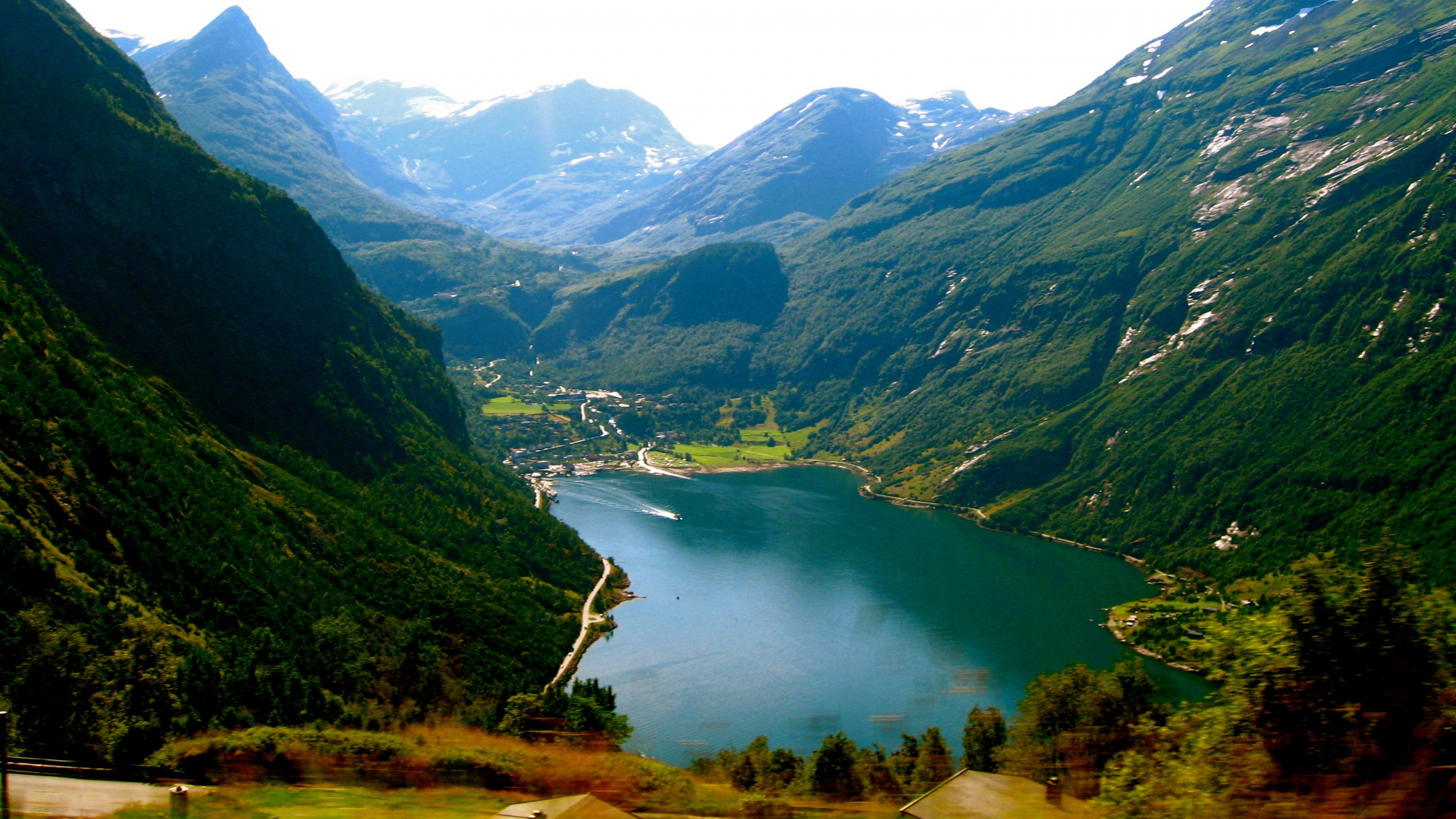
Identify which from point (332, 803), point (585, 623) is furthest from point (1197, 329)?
point (332, 803)

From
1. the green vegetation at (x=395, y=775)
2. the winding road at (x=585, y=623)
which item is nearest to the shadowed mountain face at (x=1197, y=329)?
the winding road at (x=585, y=623)

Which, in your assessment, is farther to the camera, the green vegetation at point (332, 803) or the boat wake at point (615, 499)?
the boat wake at point (615, 499)

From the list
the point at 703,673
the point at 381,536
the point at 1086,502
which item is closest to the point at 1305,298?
the point at 1086,502

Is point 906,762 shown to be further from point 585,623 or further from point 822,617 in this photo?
point 822,617

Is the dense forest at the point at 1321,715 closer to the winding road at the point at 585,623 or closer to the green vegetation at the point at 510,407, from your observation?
the winding road at the point at 585,623

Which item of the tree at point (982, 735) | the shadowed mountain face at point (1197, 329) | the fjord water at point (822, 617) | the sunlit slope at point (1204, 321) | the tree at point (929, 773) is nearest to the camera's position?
the tree at point (929, 773)

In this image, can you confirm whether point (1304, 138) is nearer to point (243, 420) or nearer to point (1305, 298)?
point (1305, 298)

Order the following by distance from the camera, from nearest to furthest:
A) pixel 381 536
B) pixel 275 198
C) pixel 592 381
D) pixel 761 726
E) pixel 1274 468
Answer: pixel 761 726 < pixel 381 536 < pixel 275 198 < pixel 1274 468 < pixel 592 381

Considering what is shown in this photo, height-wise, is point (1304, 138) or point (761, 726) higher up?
point (1304, 138)
